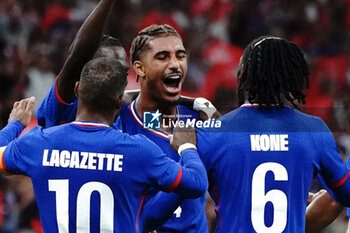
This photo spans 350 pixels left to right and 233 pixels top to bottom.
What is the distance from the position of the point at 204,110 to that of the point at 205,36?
5944 millimetres

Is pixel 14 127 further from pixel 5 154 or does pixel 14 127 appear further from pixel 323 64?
pixel 323 64

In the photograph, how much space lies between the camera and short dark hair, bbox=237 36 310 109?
314 cm

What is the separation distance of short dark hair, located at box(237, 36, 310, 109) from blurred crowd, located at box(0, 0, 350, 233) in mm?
4382

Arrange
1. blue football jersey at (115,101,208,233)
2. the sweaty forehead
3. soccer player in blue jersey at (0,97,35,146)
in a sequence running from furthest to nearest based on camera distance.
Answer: the sweaty forehead → blue football jersey at (115,101,208,233) → soccer player in blue jersey at (0,97,35,146)

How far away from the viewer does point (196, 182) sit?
115 inches

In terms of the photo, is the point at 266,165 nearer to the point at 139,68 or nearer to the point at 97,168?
the point at 97,168

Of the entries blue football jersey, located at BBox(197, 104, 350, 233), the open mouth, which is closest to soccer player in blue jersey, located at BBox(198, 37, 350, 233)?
blue football jersey, located at BBox(197, 104, 350, 233)

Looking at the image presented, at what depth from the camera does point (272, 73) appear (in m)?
3.13

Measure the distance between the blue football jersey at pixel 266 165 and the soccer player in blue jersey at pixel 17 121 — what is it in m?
1.01

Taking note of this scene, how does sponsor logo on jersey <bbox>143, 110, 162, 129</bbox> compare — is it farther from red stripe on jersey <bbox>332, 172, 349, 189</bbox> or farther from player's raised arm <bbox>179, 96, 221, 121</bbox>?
red stripe on jersey <bbox>332, 172, 349, 189</bbox>

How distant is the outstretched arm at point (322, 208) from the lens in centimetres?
392

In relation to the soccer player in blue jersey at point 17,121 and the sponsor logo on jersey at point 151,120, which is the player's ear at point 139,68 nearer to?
the sponsor logo on jersey at point 151,120

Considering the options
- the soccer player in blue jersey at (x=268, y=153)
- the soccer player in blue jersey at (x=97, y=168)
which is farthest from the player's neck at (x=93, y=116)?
the soccer player in blue jersey at (x=268, y=153)

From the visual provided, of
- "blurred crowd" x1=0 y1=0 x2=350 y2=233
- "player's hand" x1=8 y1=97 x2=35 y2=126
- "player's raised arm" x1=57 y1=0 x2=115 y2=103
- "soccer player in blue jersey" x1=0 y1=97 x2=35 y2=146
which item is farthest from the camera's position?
"blurred crowd" x1=0 y1=0 x2=350 y2=233
